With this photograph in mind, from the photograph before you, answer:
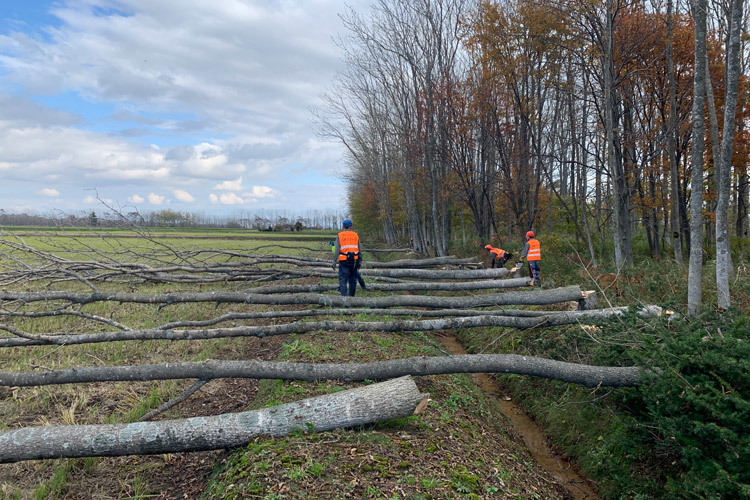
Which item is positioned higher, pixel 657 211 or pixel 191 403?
pixel 657 211

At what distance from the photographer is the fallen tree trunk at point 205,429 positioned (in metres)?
3.77

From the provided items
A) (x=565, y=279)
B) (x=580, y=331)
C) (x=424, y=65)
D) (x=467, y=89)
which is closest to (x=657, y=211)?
(x=565, y=279)

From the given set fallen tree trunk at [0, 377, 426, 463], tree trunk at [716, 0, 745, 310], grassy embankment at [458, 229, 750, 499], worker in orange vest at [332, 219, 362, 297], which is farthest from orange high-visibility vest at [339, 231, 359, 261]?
tree trunk at [716, 0, 745, 310]

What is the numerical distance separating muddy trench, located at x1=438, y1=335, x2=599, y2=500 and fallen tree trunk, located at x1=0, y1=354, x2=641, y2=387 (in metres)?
1.14

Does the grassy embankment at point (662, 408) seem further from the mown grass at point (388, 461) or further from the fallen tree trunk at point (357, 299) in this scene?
the fallen tree trunk at point (357, 299)

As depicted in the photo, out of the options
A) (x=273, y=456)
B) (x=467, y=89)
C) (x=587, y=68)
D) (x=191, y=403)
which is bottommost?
(x=191, y=403)

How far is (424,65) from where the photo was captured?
846 inches

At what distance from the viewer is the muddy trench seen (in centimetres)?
502

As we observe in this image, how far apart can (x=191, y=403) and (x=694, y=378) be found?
560 cm

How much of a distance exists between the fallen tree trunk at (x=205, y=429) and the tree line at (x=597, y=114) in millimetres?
5370

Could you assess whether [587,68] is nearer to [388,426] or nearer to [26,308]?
[388,426]

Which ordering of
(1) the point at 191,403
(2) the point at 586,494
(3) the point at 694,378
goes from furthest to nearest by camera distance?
(1) the point at 191,403 → (2) the point at 586,494 → (3) the point at 694,378

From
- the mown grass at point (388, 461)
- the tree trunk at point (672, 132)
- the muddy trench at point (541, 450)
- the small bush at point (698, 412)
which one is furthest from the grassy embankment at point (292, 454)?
the tree trunk at point (672, 132)

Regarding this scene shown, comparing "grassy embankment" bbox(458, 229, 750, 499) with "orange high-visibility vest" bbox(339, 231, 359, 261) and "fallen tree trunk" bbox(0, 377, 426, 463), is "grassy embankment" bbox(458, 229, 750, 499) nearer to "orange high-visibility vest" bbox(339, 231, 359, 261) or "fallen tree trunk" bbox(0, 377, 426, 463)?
"fallen tree trunk" bbox(0, 377, 426, 463)
